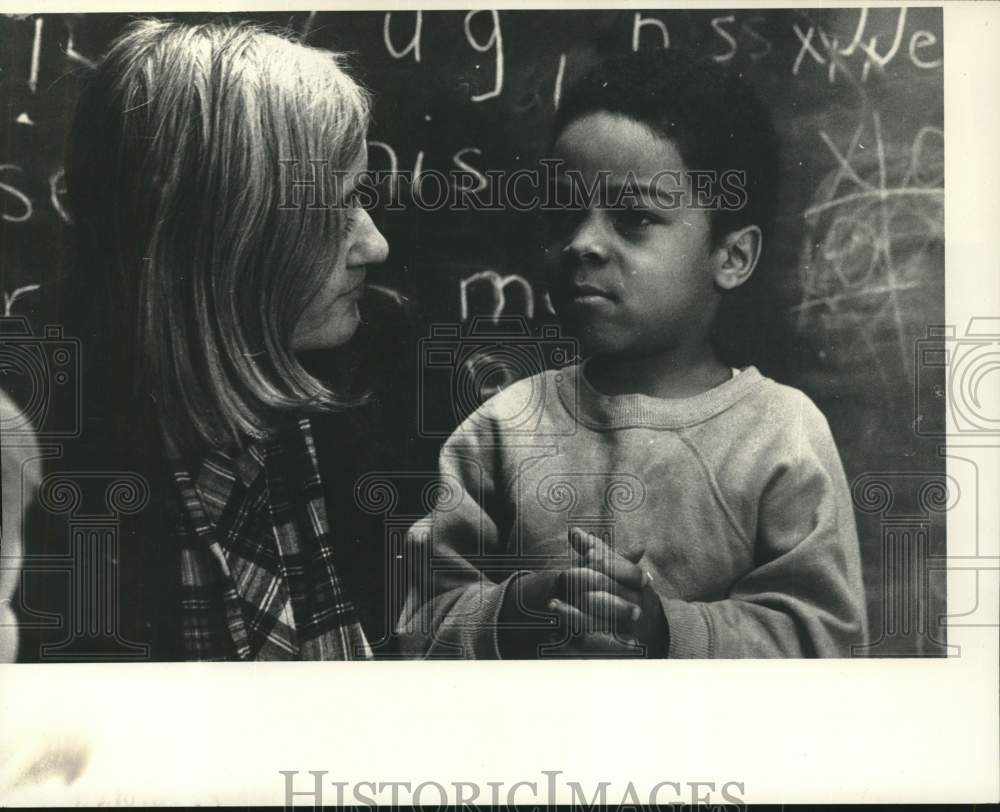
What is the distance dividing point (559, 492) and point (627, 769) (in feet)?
2.13

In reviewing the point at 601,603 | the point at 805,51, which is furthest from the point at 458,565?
the point at 805,51

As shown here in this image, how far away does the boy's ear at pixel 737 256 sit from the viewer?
239 centimetres

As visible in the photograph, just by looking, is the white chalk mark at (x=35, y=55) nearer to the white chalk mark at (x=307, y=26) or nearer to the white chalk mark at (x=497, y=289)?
the white chalk mark at (x=307, y=26)

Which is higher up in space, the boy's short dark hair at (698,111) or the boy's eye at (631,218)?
the boy's short dark hair at (698,111)

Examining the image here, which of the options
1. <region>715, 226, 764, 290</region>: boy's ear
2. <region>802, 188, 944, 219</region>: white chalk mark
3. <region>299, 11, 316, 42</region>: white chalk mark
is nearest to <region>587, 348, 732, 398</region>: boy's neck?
<region>715, 226, 764, 290</region>: boy's ear

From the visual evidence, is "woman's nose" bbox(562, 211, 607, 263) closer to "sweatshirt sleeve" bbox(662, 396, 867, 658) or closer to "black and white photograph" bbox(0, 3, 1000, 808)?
"black and white photograph" bbox(0, 3, 1000, 808)

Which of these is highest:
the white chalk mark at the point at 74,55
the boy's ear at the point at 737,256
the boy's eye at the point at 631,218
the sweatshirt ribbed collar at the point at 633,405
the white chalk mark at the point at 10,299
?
the white chalk mark at the point at 74,55

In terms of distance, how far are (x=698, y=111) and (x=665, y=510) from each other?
92 cm

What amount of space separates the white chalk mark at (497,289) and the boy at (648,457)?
0.23ft

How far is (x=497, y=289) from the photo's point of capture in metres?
2.37

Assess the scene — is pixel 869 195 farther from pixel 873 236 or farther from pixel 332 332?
pixel 332 332

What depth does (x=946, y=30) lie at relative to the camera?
241 centimetres

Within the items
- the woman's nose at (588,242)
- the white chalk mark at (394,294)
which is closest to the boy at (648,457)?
the woman's nose at (588,242)

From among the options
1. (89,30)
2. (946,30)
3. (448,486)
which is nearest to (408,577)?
(448,486)
